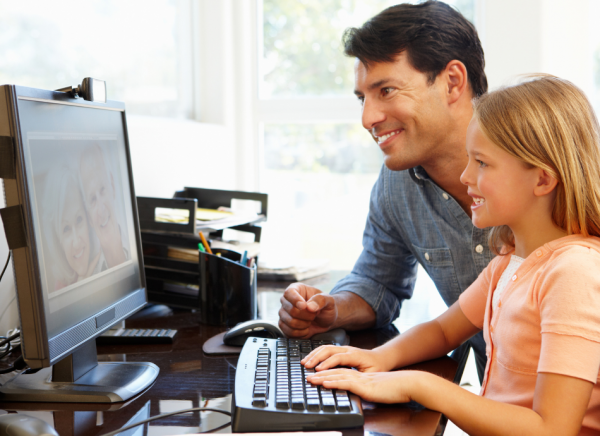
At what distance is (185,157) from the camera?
79.0 inches

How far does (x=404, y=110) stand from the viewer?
130 centimetres

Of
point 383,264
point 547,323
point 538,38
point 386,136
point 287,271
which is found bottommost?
point 287,271

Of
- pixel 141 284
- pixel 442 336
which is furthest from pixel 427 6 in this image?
pixel 141 284

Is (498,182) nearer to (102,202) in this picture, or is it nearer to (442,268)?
(442,268)

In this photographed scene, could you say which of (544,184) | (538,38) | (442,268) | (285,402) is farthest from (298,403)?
(538,38)

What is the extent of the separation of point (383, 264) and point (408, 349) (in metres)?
0.43

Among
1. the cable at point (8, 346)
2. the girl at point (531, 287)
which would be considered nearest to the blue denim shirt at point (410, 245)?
the girl at point (531, 287)

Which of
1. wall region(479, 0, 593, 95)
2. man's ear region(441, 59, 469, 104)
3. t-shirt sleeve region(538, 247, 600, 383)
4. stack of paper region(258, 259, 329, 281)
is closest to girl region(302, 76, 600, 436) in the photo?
t-shirt sleeve region(538, 247, 600, 383)

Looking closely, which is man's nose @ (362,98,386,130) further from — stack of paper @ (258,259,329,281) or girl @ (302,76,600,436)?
stack of paper @ (258,259,329,281)

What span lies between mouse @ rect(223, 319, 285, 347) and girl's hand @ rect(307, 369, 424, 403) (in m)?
0.32

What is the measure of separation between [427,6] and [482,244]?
1.90 ft

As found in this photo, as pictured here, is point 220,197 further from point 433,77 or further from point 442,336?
point 442,336

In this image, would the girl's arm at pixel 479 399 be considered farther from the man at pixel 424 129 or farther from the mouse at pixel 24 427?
the man at pixel 424 129

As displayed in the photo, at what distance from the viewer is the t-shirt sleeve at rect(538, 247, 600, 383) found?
2.29 ft
